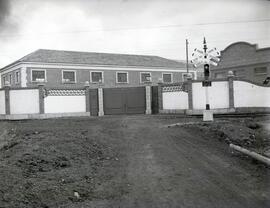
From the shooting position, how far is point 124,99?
17250 millimetres

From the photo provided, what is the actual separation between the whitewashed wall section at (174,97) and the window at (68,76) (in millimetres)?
9987

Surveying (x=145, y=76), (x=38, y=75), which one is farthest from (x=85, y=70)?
(x=145, y=76)

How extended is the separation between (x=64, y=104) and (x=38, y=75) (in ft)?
24.3

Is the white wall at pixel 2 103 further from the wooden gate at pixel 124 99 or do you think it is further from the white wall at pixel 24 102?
the wooden gate at pixel 124 99

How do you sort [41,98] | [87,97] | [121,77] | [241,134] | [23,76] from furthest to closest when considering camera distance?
[121,77] → [23,76] → [87,97] → [41,98] → [241,134]

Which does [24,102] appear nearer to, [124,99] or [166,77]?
[124,99]

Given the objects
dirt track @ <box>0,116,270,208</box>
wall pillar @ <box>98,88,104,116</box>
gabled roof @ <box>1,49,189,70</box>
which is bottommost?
dirt track @ <box>0,116,270,208</box>

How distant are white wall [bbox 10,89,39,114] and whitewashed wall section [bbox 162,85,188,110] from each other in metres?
6.15

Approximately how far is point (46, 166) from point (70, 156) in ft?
2.57

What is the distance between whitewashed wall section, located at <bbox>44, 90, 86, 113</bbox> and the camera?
51.3 feet

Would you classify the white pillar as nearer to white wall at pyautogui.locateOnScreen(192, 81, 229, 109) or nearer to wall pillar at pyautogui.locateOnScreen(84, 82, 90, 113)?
wall pillar at pyautogui.locateOnScreen(84, 82, 90, 113)

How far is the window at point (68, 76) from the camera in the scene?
23703 millimetres

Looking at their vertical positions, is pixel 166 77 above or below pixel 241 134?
above

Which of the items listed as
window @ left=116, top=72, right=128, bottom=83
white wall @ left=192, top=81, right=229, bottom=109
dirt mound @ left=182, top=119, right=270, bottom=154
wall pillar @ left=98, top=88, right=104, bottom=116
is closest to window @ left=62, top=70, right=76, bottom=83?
window @ left=116, top=72, right=128, bottom=83
